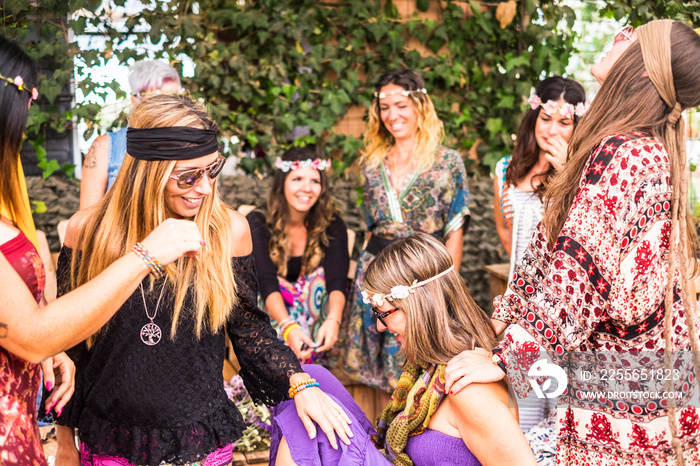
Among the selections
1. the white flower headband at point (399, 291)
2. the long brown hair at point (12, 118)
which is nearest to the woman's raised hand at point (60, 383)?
the long brown hair at point (12, 118)

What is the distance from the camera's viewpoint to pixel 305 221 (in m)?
3.57

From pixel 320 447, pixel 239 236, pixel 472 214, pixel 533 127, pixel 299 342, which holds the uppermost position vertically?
pixel 533 127

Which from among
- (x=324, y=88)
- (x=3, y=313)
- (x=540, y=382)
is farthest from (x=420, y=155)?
(x=3, y=313)

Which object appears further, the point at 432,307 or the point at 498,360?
the point at 432,307

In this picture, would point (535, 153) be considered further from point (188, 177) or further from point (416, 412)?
point (188, 177)

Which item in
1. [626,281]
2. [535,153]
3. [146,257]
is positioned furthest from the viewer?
[535,153]

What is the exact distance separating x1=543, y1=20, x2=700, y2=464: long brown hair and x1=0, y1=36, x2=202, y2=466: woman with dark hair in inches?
38.4

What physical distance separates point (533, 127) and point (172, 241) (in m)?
2.28

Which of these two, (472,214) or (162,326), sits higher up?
(162,326)

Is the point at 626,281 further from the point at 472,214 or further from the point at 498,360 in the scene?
the point at 472,214

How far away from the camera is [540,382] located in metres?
1.61

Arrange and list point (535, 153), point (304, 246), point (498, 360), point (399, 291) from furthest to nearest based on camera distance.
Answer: point (304, 246) → point (535, 153) → point (399, 291) → point (498, 360)

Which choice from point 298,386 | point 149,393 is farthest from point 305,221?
point 149,393

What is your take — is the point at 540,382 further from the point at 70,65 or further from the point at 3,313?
the point at 70,65
